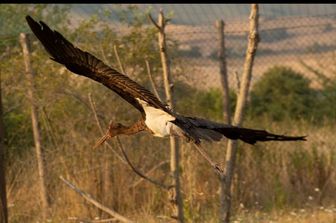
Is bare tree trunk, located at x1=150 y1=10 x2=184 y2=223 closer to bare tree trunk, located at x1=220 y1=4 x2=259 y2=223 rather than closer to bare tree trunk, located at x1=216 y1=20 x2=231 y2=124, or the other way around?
bare tree trunk, located at x1=220 y1=4 x2=259 y2=223

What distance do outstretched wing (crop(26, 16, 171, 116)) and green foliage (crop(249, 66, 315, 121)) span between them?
10.1 m

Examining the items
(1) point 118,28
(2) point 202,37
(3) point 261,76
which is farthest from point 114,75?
(3) point 261,76

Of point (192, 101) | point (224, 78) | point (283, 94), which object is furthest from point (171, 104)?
point (283, 94)

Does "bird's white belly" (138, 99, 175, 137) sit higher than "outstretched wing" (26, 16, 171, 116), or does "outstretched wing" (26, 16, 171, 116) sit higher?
"outstretched wing" (26, 16, 171, 116)

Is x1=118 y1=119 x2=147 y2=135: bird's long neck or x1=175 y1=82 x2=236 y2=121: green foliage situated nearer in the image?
x1=118 y1=119 x2=147 y2=135: bird's long neck

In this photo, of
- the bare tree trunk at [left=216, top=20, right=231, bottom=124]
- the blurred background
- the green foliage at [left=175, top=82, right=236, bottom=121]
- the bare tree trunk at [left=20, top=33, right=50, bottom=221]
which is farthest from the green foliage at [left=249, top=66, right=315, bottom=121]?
the bare tree trunk at [left=20, top=33, right=50, bottom=221]

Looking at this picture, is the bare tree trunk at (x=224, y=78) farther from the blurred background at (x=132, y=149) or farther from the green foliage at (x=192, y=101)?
the green foliage at (x=192, y=101)

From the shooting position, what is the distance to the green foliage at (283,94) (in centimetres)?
1512

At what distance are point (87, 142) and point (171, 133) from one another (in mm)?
3976

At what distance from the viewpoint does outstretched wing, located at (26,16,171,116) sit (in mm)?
4133

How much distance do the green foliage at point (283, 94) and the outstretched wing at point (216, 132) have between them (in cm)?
997

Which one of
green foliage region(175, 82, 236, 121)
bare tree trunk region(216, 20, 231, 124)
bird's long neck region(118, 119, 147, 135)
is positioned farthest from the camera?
green foliage region(175, 82, 236, 121)

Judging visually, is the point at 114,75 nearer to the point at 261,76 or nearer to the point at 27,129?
the point at 27,129

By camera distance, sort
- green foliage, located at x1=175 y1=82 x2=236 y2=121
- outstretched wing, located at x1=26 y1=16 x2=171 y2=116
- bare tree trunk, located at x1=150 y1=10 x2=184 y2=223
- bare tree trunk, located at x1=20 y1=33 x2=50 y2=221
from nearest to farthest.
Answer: outstretched wing, located at x1=26 y1=16 x2=171 y2=116, bare tree trunk, located at x1=150 y1=10 x2=184 y2=223, bare tree trunk, located at x1=20 y1=33 x2=50 y2=221, green foliage, located at x1=175 y1=82 x2=236 y2=121
